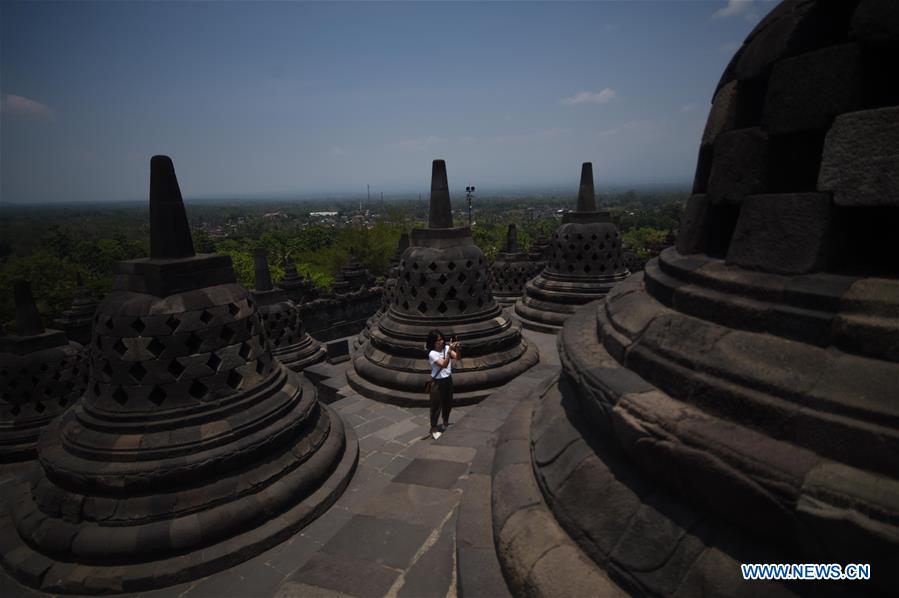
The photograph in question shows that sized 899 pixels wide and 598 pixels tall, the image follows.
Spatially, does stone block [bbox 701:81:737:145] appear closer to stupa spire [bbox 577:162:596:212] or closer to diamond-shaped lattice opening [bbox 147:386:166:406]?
diamond-shaped lattice opening [bbox 147:386:166:406]

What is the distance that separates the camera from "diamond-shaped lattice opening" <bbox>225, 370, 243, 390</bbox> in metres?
4.61

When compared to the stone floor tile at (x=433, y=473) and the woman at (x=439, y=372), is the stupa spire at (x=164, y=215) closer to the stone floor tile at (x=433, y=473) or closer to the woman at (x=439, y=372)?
the woman at (x=439, y=372)

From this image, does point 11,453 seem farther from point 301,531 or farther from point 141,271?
point 301,531

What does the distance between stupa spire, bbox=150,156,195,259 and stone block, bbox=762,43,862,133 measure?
4.98 meters

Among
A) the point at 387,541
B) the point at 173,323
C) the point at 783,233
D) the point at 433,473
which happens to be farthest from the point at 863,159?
the point at 173,323

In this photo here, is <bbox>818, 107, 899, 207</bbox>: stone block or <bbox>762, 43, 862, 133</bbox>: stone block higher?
<bbox>762, 43, 862, 133</bbox>: stone block

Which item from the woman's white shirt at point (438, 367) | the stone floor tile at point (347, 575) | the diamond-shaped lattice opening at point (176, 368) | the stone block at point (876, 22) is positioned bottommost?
the stone floor tile at point (347, 575)

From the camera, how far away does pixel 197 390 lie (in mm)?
4430

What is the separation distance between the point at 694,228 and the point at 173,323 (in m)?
4.60

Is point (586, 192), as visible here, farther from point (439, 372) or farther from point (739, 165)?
point (739, 165)

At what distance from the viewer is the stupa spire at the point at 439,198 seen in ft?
26.9

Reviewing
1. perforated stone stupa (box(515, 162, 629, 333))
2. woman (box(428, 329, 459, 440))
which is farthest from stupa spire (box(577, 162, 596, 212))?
woman (box(428, 329, 459, 440))

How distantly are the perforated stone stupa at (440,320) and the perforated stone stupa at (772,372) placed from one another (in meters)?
4.96

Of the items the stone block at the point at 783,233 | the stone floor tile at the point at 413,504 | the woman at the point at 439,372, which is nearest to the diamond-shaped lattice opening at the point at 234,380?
the stone floor tile at the point at 413,504
